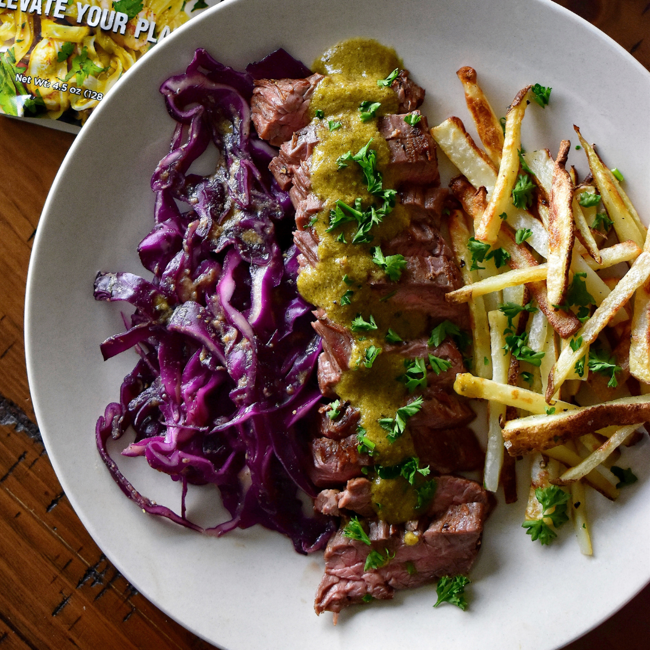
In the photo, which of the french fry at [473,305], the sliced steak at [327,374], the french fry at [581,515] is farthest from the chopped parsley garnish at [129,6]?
the french fry at [581,515]

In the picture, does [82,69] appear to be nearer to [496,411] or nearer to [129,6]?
[129,6]

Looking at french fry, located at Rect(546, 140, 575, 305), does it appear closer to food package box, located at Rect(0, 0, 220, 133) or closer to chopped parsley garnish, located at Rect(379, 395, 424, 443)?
chopped parsley garnish, located at Rect(379, 395, 424, 443)

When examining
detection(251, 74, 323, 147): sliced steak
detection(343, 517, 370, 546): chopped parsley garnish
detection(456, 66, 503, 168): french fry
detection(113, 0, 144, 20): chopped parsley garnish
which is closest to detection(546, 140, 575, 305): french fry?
detection(456, 66, 503, 168): french fry

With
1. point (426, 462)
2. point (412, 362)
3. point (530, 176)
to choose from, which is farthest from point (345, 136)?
point (426, 462)

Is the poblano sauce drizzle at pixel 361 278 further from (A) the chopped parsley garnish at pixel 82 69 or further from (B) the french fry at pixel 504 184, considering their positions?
(A) the chopped parsley garnish at pixel 82 69

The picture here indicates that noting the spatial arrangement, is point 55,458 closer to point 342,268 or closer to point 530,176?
point 342,268
